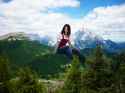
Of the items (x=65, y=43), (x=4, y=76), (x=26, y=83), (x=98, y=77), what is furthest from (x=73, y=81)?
(x=65, y=43)

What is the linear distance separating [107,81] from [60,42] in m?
24.4

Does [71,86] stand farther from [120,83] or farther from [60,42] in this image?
[60,42]

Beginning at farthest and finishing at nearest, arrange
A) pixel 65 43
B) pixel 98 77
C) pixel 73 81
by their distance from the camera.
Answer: pixel 65 43, pixel 73 81, pixel 98 77

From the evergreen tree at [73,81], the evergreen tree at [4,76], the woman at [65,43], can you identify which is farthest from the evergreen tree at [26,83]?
the woman at [65,43]

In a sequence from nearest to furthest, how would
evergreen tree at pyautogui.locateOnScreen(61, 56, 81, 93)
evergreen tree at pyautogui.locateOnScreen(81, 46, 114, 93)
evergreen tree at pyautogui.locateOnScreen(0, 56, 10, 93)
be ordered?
evergreen tree at pyautogui.locateOnScreen(81, 46, 114, 93), evergreen tree at pyautogui.locateOnScreen(61, 56, 81, 93), evergreen tree at pyautogui.locateOnScreen(0, 56, 10, 93)

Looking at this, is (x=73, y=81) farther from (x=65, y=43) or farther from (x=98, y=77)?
(x=65, y=43)

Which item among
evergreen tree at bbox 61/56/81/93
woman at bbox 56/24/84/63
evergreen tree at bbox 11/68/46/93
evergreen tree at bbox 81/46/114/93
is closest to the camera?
evergreen tree at bbox 81/46/114/93

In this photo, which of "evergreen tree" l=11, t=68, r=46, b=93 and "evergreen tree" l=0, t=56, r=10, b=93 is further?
"evergreen tree" l=0, t=56, r=10, b=93

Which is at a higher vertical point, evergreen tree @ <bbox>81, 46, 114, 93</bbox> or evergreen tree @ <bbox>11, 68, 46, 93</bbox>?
evergreen tree @ <bbox>81, 46, 114, 93</bbox>

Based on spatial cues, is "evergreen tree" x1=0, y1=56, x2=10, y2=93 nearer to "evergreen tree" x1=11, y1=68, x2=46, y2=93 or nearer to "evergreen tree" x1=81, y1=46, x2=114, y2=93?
"evergreen tree" x1=11, y1=68, x2=46, y2=93

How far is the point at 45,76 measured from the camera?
192 m

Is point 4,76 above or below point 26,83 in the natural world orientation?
above

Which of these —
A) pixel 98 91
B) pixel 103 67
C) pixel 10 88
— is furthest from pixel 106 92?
pixel 10 88

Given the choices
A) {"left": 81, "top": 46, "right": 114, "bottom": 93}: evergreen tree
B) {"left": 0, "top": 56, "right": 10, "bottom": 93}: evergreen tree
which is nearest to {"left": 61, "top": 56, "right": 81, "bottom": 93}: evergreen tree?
Answer: {"left": 0, "top": 56, "right": 10, "bottom": 93}: evergreen tree
